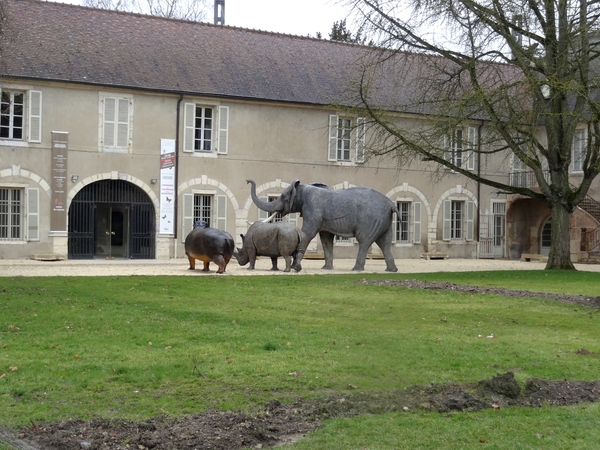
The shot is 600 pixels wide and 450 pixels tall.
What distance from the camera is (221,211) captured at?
2997 centimetres

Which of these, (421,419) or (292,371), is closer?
(421,419)

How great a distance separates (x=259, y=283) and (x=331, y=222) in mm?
5757

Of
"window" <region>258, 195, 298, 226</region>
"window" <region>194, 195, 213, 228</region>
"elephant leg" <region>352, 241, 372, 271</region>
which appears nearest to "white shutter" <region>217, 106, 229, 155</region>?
"window" <region>194, 195, 213, 228</region>

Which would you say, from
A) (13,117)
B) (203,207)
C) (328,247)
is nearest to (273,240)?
(328,247)

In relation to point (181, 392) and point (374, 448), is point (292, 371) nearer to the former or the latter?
point (181, 392)

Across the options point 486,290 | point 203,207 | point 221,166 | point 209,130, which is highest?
point 209,130

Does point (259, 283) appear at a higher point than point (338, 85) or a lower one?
lower

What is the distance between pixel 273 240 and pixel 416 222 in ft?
44.8

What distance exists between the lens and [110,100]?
1112 inches

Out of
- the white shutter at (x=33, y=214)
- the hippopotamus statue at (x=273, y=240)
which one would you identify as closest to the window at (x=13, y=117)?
the white shutter at (x=33, y=214)

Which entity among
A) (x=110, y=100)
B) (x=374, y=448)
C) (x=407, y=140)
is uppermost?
(x=110, y=100)

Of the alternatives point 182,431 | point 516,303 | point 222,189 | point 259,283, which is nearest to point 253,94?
point 222,189

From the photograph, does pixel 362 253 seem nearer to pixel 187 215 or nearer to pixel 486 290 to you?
pixel 486 290

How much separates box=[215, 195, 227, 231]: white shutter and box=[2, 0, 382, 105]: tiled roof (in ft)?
11.3
